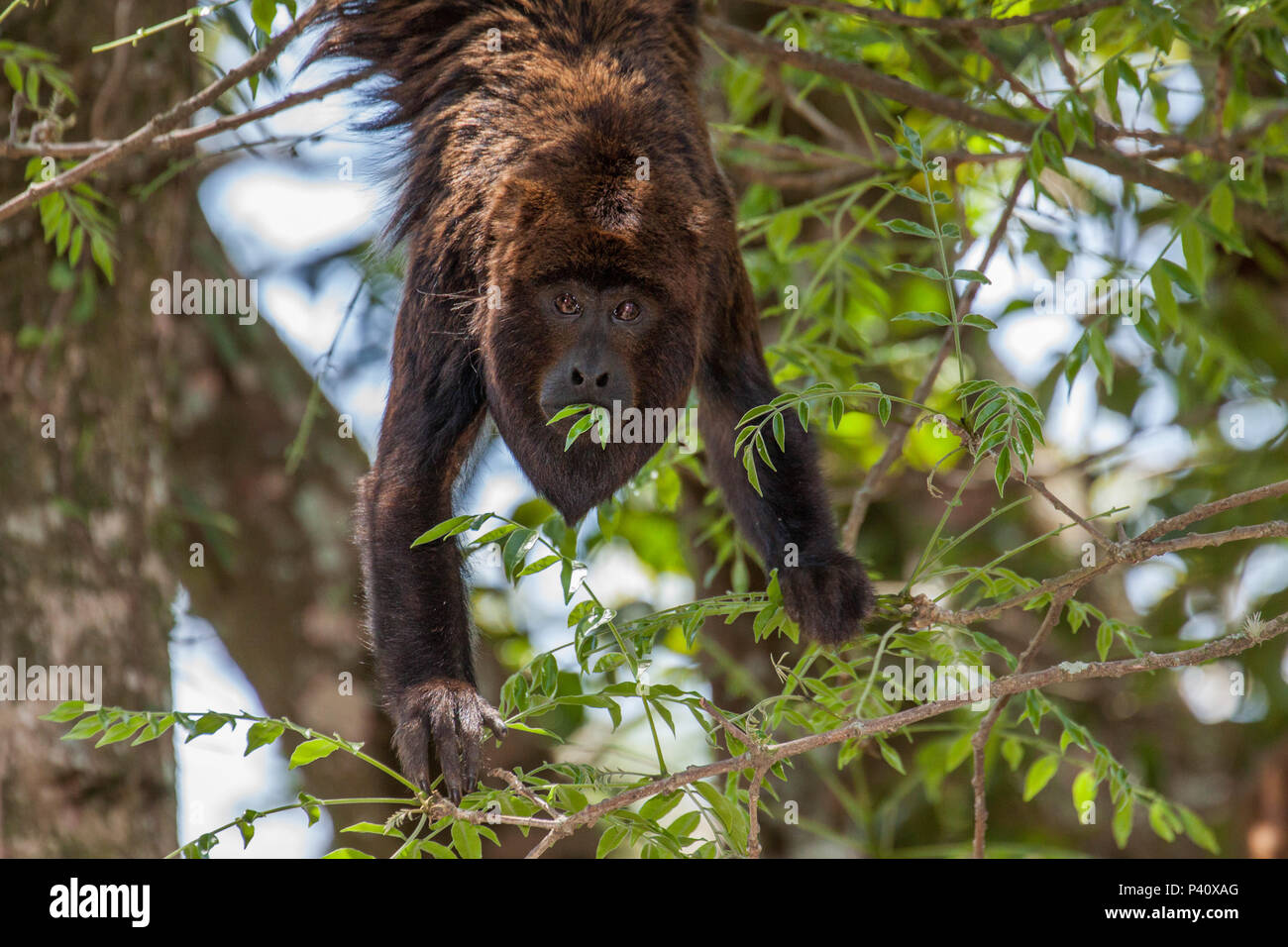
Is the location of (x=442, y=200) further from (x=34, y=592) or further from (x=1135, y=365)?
(x=1135, y=365)

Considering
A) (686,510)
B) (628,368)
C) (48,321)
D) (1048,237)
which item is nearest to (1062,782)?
(686,510)

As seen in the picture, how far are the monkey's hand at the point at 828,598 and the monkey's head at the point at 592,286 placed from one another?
525 millimetres

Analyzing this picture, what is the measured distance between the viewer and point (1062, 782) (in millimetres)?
6188

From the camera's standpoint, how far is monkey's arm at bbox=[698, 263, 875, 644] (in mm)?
3014

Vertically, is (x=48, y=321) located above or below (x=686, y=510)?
above

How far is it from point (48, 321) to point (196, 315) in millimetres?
2181

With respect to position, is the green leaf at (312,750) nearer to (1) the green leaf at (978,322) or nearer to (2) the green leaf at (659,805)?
(2) the green leaf at (659,805)

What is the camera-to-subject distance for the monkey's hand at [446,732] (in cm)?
265

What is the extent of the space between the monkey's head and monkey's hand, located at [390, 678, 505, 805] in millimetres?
723

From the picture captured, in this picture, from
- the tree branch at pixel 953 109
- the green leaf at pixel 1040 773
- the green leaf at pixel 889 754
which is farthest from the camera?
the tree branch at pixel 953 109

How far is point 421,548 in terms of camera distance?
3.09 meters

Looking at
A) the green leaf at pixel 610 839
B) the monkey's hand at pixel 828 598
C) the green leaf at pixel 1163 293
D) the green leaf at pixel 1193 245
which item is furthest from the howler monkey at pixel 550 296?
the green leaf at pixel 1193 245

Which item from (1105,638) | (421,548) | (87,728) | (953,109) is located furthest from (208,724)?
(953,109)

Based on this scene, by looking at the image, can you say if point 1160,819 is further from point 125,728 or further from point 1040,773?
point 125,728
